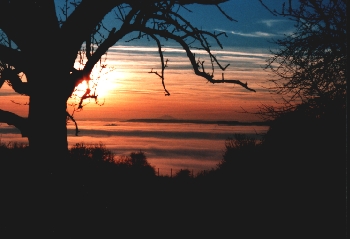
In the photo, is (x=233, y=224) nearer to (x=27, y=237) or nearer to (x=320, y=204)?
(x=320, y=204)

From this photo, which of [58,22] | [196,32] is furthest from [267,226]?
[58,22]

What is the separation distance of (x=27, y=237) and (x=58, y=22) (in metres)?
3.25

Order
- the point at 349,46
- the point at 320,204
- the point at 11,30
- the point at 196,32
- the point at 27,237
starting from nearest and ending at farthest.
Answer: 1. the point at 349,46
2. the point at 27,237
3. the point at 11,30
4. the point at 196,32
5. the point at 320,204

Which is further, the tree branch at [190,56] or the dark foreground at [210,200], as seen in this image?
the tree branch at [190,56]

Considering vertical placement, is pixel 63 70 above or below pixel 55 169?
above

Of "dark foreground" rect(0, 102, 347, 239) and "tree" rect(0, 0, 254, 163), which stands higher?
"tree" rect(0, 0, 254, 163)

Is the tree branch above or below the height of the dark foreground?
above

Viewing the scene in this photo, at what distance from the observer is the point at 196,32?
8.30 m

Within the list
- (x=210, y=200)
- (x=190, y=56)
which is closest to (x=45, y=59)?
(x=190, y=56)

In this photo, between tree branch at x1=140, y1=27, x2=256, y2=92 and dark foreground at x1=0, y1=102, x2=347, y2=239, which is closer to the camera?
dark foreground at x1=0, y1=102, x2=347, y2=239

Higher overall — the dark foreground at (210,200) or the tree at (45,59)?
the tree at (45,59)

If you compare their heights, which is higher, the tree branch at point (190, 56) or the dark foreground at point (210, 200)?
the tree branch at point (190, 56)

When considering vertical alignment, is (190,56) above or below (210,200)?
above

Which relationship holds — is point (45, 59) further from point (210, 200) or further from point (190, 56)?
point (210, 200)
